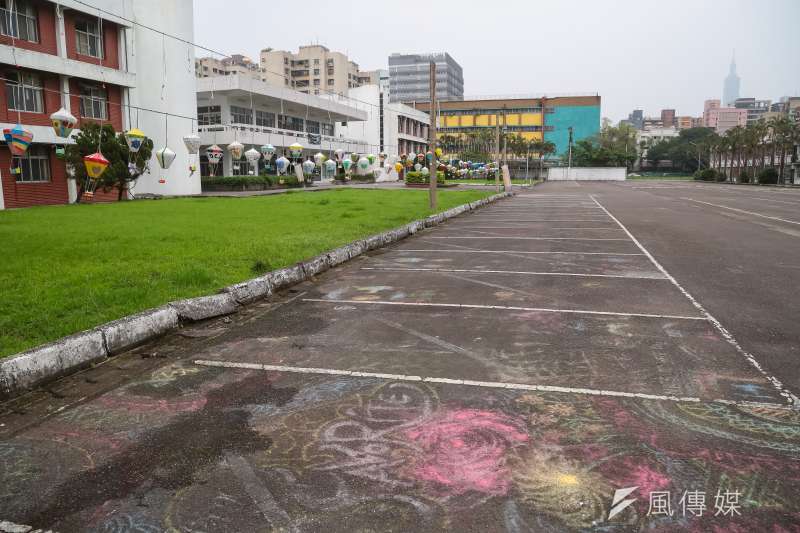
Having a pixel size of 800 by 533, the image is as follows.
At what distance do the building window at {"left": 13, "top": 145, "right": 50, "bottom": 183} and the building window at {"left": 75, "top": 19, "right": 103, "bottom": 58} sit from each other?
6123 millimetres

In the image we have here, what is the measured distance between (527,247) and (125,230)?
1031 centimetres

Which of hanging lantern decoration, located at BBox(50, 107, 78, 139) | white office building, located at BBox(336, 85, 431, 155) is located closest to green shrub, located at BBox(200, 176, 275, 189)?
hanging lantern decoration, located at BBox(50, 107, 78, 139)

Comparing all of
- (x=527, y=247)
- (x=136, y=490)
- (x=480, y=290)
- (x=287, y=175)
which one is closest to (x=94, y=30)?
(x=287, y=175)

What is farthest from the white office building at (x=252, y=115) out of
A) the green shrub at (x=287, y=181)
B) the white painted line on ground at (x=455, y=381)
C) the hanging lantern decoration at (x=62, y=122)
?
the white painted line on ground at (x=455, y=381)

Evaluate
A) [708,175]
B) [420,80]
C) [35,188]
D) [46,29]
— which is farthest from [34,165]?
[420,80]

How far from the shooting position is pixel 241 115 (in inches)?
2018

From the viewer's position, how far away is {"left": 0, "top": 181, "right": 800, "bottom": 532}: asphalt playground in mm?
2992

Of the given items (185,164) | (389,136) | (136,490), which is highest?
(389,136)

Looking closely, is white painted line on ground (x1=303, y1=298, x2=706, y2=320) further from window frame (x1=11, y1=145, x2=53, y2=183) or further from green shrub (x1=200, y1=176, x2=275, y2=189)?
green shrub (x1=200, y1=176, x2=275, y2=189)

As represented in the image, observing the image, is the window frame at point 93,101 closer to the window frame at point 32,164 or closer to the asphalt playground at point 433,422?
the window frame at point 32,164

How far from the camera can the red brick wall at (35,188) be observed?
28.1m

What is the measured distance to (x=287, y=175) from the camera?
5284 cm

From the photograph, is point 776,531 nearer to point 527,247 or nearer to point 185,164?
point 527,247

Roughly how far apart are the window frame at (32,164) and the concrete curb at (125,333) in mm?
25839
